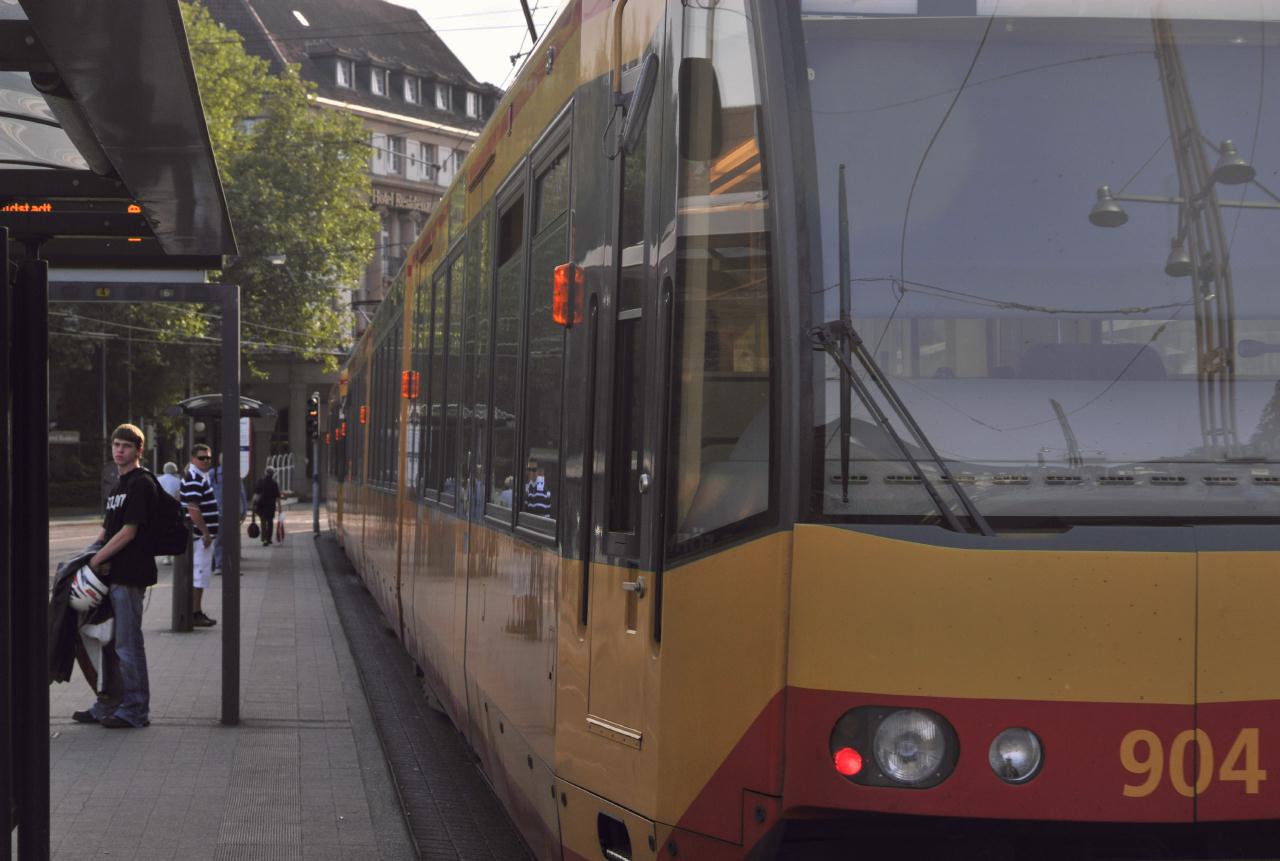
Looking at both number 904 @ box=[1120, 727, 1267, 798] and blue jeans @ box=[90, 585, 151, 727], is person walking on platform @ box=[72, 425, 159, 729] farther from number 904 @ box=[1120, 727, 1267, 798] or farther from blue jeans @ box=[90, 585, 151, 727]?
number 904 @ box=[1120, 727, 1267, 798]

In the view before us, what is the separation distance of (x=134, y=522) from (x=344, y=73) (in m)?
71.6

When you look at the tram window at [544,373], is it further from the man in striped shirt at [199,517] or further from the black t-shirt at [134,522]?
the man in striped shirt at [199,517]

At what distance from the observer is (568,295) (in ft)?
17.2

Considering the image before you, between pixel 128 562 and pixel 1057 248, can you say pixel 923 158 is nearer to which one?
pixel 1057 248

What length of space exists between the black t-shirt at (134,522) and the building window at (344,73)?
232 ft

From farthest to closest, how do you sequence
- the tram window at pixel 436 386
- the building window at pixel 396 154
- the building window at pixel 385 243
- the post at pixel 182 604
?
the building window at pixel 396 154, the building window at pixel 385 243, the post at pixel 182 604, the tram window at pixel 436 386

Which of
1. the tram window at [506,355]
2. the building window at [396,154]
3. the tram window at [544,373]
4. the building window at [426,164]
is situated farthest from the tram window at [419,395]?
the building window at [426,164]

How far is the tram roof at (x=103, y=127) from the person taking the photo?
4246mm

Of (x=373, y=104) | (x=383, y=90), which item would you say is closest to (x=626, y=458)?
(x=373, y=104)

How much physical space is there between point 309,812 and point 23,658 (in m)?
3.75

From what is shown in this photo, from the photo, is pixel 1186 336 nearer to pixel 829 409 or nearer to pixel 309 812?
pixel 829 409

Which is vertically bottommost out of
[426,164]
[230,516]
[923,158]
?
[230,516]

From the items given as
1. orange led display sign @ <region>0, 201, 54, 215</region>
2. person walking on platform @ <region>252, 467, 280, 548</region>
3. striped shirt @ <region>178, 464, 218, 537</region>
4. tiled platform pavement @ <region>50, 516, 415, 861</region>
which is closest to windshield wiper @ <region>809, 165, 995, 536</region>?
orange led display sign @ <region>0, 201, 54, 215</region>

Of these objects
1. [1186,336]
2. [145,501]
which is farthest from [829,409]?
[145,501]
